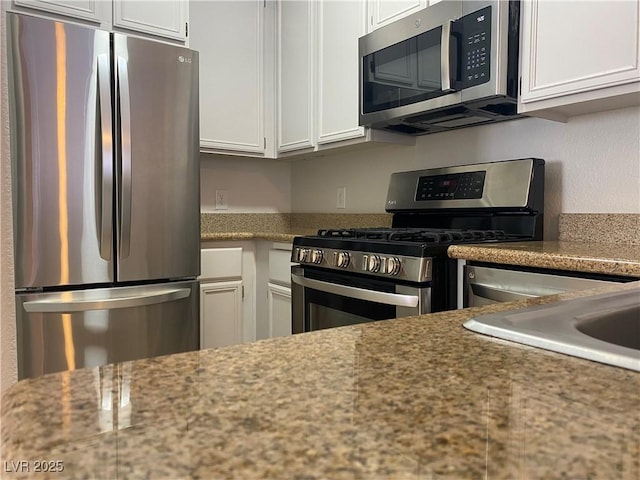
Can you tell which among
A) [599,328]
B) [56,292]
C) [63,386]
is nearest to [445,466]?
[63,386]

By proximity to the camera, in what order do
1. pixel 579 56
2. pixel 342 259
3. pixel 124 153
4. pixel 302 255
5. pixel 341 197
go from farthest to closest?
pixel 341 197 → pixel 302 255 → pixel 124 153 → pixel 342 259 → pixel 579 56

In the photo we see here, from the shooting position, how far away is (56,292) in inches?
82.1

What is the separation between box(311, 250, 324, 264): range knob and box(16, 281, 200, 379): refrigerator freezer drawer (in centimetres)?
58

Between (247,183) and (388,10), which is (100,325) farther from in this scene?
(388,10)

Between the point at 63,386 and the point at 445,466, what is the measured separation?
30 centimetres

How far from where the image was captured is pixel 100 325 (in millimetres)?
2162

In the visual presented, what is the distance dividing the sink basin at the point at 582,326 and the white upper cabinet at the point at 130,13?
243cm

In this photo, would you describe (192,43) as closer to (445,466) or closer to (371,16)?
(371,16)

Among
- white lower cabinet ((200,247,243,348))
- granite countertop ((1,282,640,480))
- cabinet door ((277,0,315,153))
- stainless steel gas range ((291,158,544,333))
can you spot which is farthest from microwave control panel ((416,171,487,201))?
granite countertop ((1,282,640,480))

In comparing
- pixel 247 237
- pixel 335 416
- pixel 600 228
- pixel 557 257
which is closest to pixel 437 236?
pixel 557 257

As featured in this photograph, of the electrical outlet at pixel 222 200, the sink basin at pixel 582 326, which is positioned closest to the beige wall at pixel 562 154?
the electrical outlet at pixel 222 200

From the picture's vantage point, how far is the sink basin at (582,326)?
0.51 m

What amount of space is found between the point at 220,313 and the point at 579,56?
79.8 inches

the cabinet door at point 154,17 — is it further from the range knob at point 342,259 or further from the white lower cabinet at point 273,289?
the range knob at point 342,259
